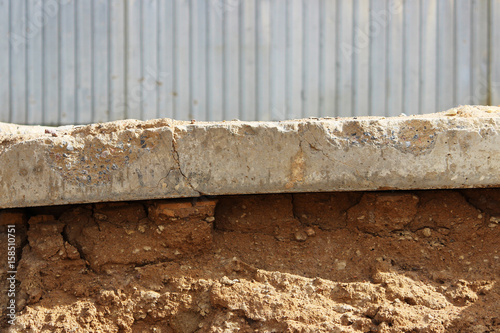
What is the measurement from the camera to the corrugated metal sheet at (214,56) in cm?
391

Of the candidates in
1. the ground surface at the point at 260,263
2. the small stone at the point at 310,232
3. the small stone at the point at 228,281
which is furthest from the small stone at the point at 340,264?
the small stone at the point at 228,281

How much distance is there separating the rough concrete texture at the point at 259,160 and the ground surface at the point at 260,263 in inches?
7.8

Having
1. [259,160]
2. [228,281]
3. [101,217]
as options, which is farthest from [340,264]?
[101,217]

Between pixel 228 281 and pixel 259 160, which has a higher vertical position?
pixel 259 160

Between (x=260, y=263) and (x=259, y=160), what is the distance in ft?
1.72

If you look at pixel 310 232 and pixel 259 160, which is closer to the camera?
pixel 259 160

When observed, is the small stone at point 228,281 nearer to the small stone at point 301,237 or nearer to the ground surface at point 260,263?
the ground surface at point 260,263

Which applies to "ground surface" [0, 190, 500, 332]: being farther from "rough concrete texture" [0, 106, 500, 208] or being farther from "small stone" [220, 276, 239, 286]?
"rough concrete texture" [0, 106, 500, 208]

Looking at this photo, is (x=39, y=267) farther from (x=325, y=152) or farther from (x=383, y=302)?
(x=383, y=302)

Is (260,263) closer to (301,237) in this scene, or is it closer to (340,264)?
(301,237)

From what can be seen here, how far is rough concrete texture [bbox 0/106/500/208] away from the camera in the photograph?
201cm

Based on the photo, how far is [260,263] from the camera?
2.19 metres

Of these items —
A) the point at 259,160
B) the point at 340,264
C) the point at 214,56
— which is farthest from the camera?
the point at 214,56

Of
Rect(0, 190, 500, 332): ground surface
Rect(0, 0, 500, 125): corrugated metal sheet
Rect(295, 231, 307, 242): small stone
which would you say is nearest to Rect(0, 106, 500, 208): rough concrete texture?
Rect(0, 190, 500, 332): ground surface
